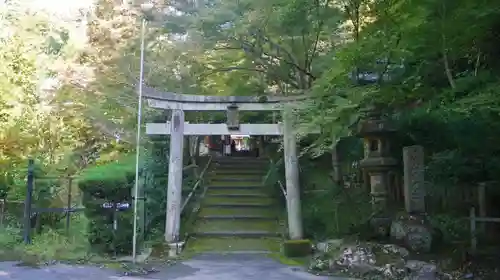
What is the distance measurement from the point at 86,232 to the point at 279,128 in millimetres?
4698

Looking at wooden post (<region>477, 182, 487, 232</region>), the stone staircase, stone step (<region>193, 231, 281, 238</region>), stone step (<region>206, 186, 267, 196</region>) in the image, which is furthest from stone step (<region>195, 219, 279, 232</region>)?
wooden post (<region>477, 182, 487, 232</region>)

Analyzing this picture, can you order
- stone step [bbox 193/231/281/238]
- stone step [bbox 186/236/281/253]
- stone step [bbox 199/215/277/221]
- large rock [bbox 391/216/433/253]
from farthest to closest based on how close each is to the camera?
stone step [bbox 199/215/277/221], stone step [bbox 193/231/281/238], stone step [bbox 186/236/281/253], large rock [bbox 391/216/433/253]

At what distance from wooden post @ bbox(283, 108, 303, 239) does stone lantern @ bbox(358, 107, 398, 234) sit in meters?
1.57

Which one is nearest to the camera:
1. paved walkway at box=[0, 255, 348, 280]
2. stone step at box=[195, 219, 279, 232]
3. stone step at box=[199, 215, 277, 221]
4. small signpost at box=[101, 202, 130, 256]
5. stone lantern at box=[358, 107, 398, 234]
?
paved walkway at box=[0, 255, 348, 280]

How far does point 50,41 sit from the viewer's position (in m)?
14.1

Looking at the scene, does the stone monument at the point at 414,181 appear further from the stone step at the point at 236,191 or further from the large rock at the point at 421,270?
the stone step at the point at 236,191

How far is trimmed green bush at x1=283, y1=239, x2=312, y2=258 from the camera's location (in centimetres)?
941

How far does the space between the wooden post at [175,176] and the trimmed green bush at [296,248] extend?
2418 millimetres

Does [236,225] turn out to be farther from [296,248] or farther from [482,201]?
[482,201]

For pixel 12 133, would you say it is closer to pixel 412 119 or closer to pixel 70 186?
pixel 70 186

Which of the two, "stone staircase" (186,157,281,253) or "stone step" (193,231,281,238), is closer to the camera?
"stone staircase" (186,157,281,253)

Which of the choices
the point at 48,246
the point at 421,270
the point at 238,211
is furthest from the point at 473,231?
the point at 48,246

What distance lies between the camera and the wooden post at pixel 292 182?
1020 centimetres

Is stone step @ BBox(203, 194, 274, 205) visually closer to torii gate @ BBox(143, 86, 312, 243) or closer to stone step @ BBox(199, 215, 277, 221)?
stone step @ BBox(199, 215, 277, 221)
